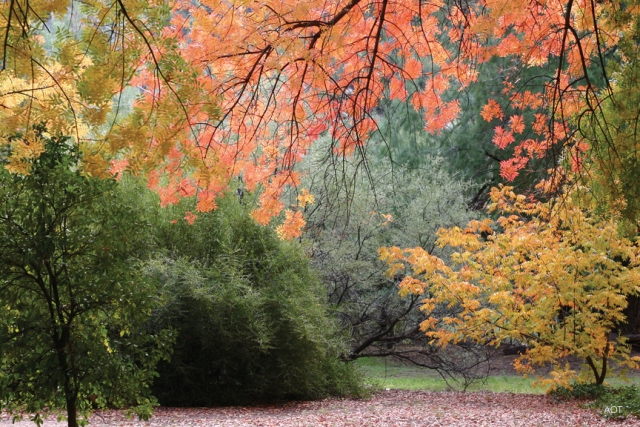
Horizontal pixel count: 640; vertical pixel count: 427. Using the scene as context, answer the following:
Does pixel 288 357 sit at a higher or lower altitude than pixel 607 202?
lower

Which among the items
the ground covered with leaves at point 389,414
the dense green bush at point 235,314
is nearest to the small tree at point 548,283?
the ground covered with leaves at point 389,414

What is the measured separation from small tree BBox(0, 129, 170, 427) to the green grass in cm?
837

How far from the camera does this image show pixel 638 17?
5.26m

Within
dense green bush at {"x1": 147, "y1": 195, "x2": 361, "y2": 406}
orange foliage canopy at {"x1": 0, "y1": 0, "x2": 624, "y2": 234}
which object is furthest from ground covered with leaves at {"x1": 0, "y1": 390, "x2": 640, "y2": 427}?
orange foliage canopy at {"x1": 0, "y1": 0, "x2": 624, "y2": 234}

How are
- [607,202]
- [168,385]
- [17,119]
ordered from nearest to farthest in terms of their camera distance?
[17,119]
[607,202]
[168,385]

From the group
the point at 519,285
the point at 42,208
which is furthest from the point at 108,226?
the point at 519,285

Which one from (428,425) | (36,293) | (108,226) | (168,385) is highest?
(108,226)

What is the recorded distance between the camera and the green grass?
13.8m

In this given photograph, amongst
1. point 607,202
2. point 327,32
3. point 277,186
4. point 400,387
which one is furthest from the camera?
point 400,387

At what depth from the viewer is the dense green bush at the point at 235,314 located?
9.07 m

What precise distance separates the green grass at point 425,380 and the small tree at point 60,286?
27.5 ft

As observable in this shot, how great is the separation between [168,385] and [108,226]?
5.13m

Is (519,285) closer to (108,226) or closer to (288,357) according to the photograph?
(288,357)

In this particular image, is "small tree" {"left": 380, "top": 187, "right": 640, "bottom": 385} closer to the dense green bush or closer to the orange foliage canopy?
the dense green bush
